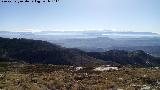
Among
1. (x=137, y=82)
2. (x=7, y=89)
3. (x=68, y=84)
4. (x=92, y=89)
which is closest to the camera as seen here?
(x=7, y=89)

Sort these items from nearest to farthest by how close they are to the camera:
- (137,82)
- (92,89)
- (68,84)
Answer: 1. (92,89)
2. (68,84)
3. (137,82)

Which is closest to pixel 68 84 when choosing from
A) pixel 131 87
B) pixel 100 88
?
pixel 100 88

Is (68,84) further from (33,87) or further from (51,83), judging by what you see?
(33,87)

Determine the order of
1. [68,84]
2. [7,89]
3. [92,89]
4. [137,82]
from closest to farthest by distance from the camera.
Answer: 1. [7,89]
2. [92,89]
3. [68,84]
4. [137,82]

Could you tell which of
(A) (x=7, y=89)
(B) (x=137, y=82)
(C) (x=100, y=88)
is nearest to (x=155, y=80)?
(B) (x=137, y=82)

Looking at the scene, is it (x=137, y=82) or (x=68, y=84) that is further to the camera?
(x=137, y=82)

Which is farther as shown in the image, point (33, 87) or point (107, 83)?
point (107, 83)

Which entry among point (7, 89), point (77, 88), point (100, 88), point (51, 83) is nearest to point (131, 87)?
point (100, 88)

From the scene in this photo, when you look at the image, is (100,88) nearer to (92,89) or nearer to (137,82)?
(92,89)
